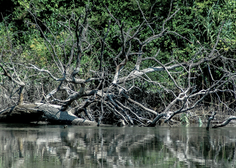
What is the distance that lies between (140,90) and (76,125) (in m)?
2.71

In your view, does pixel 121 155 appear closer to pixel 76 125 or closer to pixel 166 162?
pixel 166 162

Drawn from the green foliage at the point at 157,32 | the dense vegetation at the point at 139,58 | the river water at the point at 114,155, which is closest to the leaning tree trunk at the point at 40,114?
the dense vegetation at the point at 139,58

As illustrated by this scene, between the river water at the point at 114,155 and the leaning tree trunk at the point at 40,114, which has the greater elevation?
the leaning tree trunk at the point at 40,114

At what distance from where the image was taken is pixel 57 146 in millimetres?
5277

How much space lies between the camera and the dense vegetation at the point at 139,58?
10.5m

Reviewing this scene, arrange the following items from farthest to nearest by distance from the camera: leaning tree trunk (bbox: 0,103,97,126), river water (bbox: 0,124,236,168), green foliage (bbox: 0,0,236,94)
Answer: green foliage (bbox: 0,0,236,94) < leaning tree trunk (bbox: 0,103,97,126) < river water (bbox: 0,124,236,168)

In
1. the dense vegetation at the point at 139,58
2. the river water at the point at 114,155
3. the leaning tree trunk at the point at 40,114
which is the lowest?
the river water at the point at 114,155

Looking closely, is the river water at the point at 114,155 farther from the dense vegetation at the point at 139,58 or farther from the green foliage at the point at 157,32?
the green foliage at the point at 157,32

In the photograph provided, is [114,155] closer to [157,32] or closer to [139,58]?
[139,58]

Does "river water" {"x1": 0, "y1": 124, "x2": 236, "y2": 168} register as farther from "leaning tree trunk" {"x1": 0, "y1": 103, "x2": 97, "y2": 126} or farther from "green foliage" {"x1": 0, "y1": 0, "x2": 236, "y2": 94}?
"green foliage" {"x1": 0, "y1": 0, "x2": 236, "y2": 94}

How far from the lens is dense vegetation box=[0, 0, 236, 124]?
10539mm

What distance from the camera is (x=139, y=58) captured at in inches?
404

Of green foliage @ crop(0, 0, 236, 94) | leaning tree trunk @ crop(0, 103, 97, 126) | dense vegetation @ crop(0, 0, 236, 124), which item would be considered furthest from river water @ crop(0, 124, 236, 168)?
green foliage @ crop(0, 0, 236, 94)

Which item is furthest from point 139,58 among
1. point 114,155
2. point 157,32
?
point 114,155
